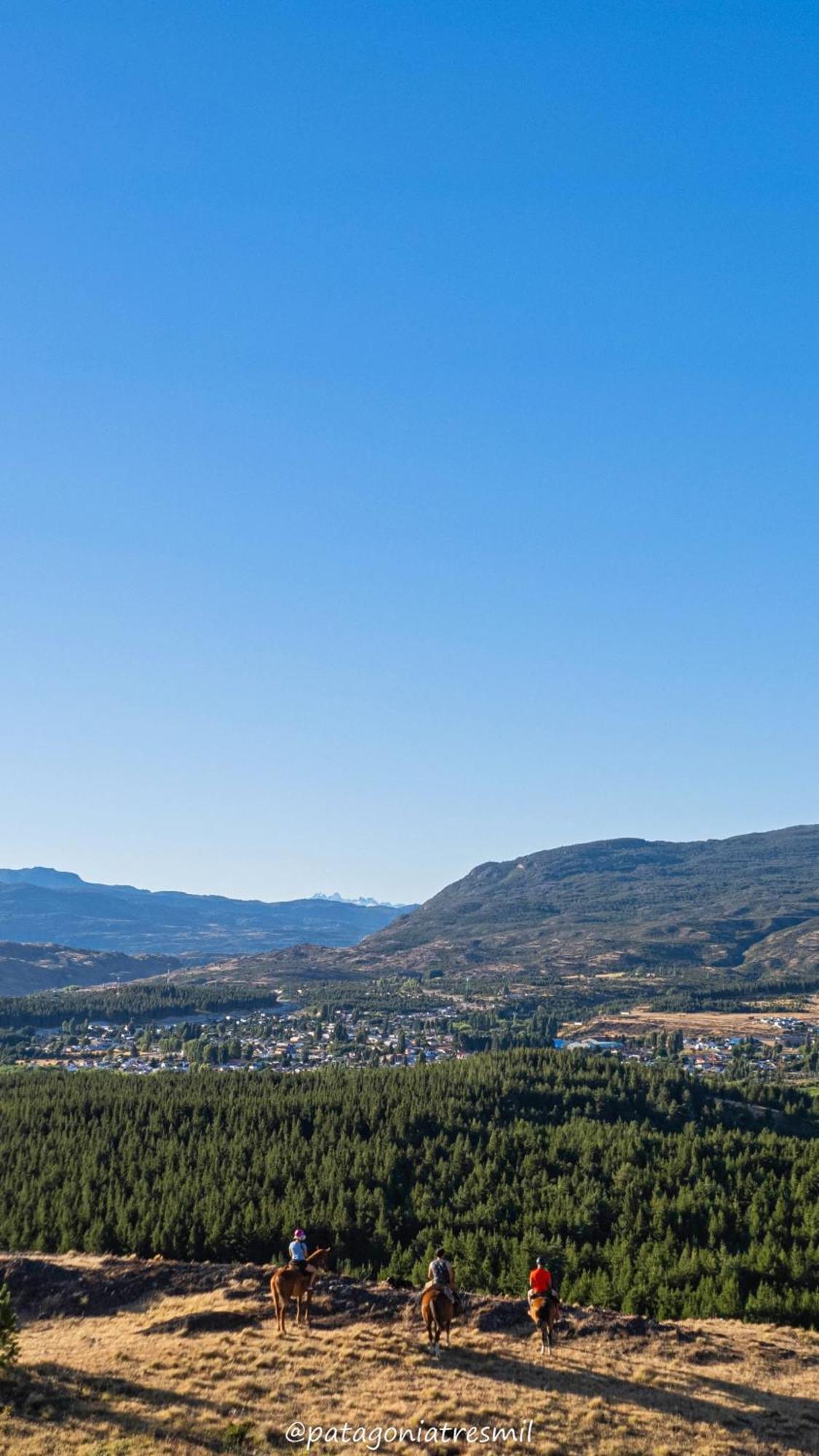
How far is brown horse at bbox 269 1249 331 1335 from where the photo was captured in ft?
136

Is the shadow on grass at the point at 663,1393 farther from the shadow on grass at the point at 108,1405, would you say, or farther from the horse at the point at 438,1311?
the shadow on grass at the point at 108,1405

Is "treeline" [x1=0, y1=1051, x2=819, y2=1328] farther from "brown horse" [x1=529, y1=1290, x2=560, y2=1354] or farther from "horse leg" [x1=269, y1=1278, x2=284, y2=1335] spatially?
"horse leg" [x1=269, y1=1278, x2=284, y2=1335]

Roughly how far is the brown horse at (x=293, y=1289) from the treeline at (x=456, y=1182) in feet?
59.6


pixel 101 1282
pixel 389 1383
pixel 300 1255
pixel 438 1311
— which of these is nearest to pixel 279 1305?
pixel 300 1255

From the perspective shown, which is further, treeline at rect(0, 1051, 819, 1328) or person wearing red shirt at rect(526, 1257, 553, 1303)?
treeline at rect(0, 1051, 819, 1328)

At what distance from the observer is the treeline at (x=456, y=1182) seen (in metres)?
61.8

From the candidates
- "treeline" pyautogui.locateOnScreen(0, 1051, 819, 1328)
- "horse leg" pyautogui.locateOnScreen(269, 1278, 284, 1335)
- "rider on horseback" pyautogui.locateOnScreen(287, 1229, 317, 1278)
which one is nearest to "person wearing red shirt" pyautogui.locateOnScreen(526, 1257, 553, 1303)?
"rider on horseback" pyautogui.locateOnScreen(287, 1229, 317, 1278)

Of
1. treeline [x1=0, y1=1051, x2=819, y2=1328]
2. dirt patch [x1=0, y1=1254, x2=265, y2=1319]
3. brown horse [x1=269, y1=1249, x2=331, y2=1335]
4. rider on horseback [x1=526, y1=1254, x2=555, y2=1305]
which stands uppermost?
rider on horseback [x1=526, y1=1254, x2=555, y2=1305]

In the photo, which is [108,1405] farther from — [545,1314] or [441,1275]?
[545,1314]

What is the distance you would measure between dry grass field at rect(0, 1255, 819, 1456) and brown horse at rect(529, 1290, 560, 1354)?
2.39ft

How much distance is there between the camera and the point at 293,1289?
41.6m

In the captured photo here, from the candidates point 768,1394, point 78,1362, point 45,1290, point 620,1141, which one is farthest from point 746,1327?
point 620,1141

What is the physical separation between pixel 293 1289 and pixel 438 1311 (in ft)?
23.9

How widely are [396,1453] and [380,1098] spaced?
293 ft
